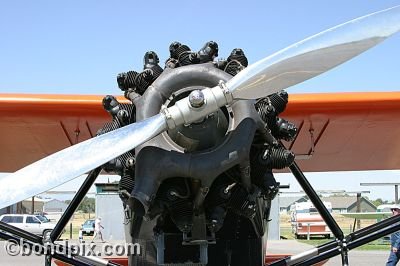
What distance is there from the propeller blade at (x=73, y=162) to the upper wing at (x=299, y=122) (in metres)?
2.29

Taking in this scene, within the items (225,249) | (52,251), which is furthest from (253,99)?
(52,251)

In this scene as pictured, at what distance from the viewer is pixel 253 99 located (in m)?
3.23

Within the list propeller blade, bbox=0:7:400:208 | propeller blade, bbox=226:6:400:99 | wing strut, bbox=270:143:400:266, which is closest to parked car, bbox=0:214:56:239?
wing strut, bbox=270:143:400:266

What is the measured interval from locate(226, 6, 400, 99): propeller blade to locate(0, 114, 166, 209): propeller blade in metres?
0.61

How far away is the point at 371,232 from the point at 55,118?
10.5ft

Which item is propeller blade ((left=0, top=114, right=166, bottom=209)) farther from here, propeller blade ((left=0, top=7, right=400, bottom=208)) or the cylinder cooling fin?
the cylinder cooling fin

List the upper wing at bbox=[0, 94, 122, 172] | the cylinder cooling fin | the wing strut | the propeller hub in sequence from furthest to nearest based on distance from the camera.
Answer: the upper wing at bbox=[0, 94, 122, 172] < the wing strut < the cylinder cooling fin < the propeller hub

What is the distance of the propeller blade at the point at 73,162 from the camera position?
301cm

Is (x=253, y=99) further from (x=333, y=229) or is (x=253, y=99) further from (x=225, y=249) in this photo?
(x=333, y=229)

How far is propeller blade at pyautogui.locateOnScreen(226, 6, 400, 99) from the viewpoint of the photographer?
3.22 m

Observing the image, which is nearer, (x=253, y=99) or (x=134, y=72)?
(x=253, y=99)

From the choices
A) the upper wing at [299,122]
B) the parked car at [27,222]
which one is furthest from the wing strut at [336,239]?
the parked car at [27,222]

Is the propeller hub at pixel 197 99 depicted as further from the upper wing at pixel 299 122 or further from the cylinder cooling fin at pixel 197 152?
the upper wing at pixel 299 122

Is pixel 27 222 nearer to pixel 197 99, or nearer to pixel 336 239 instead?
pixel 336 239
